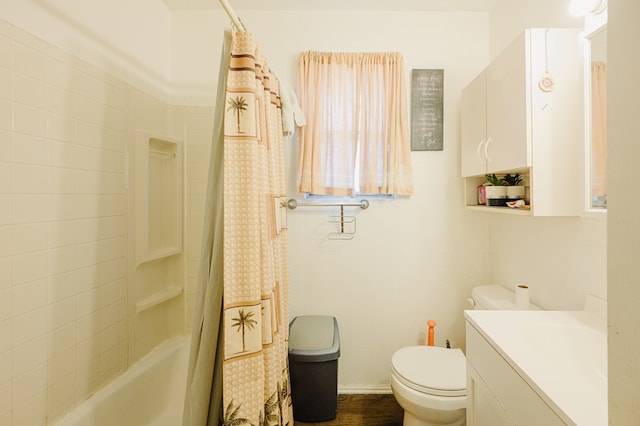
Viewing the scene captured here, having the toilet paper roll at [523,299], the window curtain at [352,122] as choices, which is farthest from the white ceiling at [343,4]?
the toilet paper roll at [523,299]

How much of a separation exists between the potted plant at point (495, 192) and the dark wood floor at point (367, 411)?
Result: 1.38 metres

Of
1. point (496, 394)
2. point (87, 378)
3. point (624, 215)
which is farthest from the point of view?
point (87, 378)

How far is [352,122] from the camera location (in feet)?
6.05

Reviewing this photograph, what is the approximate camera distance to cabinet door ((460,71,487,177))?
1.54 metres

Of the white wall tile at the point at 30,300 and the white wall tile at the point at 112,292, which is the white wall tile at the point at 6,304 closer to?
the white wall tile at the point at 30,300

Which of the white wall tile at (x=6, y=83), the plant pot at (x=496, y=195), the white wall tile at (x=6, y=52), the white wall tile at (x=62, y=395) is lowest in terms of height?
the white wall tile at (x=62, y=395)

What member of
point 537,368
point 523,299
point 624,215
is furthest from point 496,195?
point 624,215

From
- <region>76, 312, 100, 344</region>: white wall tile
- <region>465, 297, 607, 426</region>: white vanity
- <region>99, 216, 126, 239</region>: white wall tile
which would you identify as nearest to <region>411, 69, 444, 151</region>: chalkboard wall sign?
<region>465, 297, 607, 426</region>: white vanity

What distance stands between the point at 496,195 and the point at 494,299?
1.90 ft

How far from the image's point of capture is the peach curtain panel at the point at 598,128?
3.29 ft

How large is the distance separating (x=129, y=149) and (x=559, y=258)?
226 centimetres

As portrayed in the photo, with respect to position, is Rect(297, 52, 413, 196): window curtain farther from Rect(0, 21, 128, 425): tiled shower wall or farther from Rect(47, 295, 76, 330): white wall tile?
Rect(47, 295, 76, 330): white wall tile

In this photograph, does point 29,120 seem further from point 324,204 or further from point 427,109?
point 427,109

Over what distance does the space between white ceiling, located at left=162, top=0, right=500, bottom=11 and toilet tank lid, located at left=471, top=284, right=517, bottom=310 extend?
1.83 m
